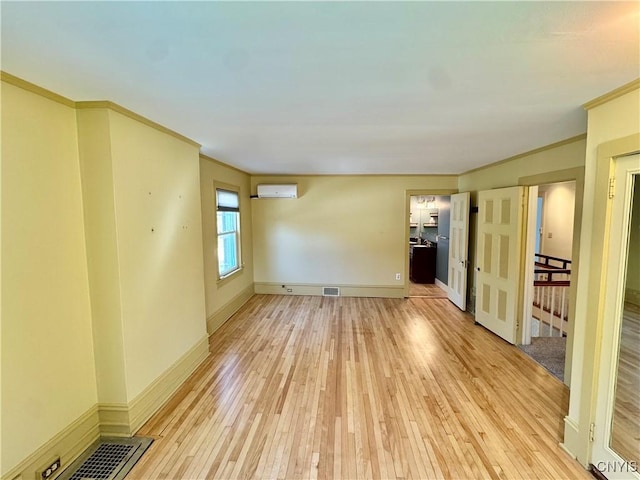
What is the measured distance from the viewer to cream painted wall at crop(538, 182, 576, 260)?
5.98 m

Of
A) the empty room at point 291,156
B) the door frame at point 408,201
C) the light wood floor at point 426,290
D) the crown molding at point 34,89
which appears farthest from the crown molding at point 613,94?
the light wood floor at point 426,290

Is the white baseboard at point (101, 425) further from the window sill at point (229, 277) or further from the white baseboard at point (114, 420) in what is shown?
the window sill at point (229, 277)

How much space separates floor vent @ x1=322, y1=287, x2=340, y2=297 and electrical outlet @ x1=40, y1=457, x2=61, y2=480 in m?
A: 4.39

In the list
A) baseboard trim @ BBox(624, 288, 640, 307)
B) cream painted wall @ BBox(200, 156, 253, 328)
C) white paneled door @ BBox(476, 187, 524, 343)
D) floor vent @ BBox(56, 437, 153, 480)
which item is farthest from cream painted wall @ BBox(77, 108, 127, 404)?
white paneled door @ BBox(476, 187, 524, 343)

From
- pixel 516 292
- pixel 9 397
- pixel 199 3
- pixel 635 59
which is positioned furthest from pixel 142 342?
pixel 516 292

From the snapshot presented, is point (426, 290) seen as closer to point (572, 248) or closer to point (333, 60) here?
point (572, 248)

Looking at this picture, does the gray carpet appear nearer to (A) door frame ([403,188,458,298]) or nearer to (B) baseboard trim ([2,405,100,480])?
(A) door frame ([403,188,458,298])

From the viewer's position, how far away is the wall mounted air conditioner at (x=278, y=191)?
5.49 m

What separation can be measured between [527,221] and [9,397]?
479 centimetres

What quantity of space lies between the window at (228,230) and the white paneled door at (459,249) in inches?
151

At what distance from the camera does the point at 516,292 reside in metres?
3.62

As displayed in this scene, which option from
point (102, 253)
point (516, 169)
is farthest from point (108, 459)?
point (516, 169)

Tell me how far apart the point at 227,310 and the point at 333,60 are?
4.02 metres

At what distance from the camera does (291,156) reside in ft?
12.4
